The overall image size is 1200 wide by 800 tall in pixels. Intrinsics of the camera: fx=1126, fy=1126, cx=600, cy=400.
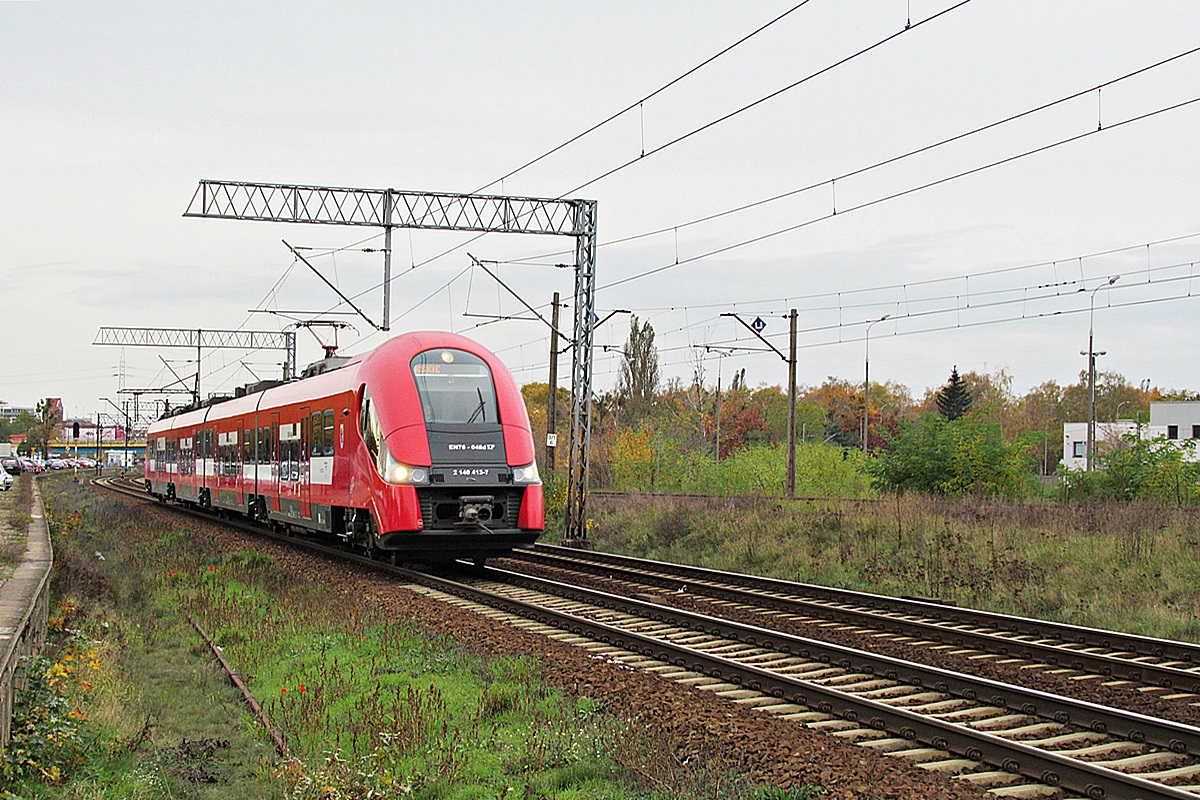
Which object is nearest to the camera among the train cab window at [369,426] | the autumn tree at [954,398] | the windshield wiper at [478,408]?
the train cab window at [369,426]

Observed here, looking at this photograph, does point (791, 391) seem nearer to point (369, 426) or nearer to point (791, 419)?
point (791, 419)

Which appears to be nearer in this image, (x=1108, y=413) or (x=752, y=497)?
(x=752, y=497)

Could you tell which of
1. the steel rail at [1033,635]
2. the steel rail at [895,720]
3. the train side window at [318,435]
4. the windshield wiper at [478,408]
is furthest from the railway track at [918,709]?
the train side window at [318,435]

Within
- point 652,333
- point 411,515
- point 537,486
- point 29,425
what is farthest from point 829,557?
point 29,425

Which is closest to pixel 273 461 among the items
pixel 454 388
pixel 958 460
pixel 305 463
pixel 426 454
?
pixel 305 463

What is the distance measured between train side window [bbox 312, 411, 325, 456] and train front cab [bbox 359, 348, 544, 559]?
103 inches

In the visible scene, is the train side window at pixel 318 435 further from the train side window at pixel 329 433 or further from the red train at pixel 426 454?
the train side window at pixel 329 433

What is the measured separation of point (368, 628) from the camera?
41.9 ft

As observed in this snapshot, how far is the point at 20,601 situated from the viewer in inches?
449

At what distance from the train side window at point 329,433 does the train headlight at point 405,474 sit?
3022 millimetres

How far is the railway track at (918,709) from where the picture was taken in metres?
6.91

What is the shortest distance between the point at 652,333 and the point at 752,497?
5543 centimetres

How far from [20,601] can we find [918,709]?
877 centimetres

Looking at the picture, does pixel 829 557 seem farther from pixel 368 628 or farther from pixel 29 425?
pixel 29 425
